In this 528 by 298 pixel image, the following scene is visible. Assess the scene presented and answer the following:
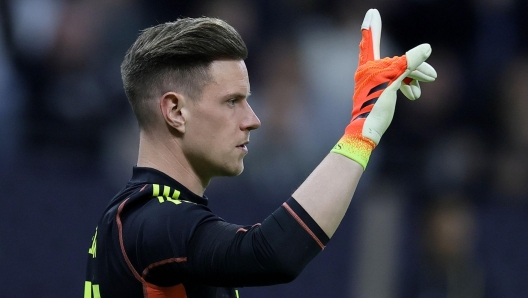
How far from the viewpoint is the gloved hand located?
1988 mm

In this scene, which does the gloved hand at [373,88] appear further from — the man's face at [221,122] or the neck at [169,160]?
the neck at [169,160]

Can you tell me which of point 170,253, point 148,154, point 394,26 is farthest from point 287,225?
point 394,26

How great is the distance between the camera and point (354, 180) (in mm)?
1898

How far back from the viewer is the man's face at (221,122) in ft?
Answer: 7.27

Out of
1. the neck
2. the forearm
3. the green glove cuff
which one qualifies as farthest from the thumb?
the neck

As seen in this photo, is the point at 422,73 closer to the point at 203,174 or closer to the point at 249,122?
the point at 249,122

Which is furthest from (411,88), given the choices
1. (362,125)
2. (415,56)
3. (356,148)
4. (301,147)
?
(301,147)

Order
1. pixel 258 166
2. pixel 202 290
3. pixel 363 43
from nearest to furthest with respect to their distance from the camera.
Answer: pixel 202 290 → pixel 363 43 → pixel 258 166

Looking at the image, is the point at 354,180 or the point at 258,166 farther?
the point at 258,166

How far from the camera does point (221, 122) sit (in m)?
2.21

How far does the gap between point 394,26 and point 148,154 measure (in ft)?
14.0

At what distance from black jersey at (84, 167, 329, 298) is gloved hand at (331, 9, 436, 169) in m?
0.27

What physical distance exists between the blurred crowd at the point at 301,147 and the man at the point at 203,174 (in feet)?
9.79

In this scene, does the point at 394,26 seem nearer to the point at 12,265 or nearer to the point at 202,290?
the point at 12,265
